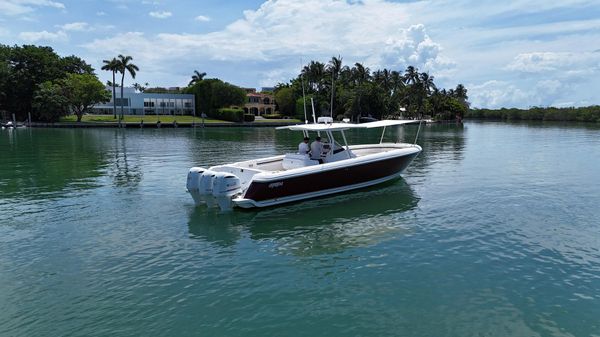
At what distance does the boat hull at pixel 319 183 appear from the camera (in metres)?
15.0

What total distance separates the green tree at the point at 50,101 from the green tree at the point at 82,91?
1.57 meters

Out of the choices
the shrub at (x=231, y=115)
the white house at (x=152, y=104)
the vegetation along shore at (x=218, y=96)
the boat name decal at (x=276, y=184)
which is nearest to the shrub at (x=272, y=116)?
the vegetation along shore at (x=218, y=96)

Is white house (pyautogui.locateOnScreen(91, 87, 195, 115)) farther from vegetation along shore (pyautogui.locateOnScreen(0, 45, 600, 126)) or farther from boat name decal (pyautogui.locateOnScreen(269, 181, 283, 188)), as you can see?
boat name decal (pyautogui.locateOnScreen(269, 181, 283, 188))

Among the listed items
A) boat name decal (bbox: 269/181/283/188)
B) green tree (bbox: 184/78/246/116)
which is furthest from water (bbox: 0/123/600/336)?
green tree (bbox: 184/78/246/116)

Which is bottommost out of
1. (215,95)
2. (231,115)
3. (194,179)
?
(194,179)

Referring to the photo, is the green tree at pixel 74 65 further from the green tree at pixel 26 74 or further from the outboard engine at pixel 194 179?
the outboard engine at pixel 194 179

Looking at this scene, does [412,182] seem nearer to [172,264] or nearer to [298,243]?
[298,243]

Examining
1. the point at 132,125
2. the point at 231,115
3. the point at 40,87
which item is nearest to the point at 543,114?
the point at 231,115

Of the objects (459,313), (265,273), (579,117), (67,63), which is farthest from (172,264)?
(579,117)

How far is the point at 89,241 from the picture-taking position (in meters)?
12.1

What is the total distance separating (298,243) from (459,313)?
504cm

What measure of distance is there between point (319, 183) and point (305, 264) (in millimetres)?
6322

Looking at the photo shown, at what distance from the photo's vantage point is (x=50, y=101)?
270 feet

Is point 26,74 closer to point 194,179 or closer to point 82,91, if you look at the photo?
point 82,91
